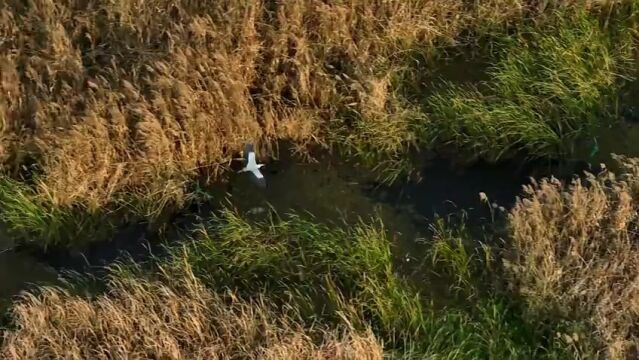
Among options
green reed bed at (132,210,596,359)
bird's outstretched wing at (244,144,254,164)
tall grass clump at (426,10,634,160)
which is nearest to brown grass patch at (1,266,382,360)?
green reed bed at (132,210,596,359)

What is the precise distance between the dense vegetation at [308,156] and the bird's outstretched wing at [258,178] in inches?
10.3

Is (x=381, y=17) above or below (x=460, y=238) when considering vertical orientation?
above

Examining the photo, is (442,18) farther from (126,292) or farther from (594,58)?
(126,292)

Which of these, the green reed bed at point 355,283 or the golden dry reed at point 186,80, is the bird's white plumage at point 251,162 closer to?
the golden dry reed at point 186,80

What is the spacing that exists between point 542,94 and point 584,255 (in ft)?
5.89

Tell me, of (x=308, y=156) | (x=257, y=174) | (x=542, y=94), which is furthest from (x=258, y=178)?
(x=542, y=94)

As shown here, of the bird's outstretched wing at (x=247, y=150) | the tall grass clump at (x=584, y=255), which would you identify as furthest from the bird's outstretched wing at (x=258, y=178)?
the tall grass clump at (x=584, y=255)

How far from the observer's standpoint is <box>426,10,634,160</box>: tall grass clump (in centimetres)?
657

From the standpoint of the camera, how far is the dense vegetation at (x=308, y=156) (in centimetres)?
523

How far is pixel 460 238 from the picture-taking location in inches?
229

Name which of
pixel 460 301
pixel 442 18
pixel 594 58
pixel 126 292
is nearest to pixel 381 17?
pixel 442 18

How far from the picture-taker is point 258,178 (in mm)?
6496

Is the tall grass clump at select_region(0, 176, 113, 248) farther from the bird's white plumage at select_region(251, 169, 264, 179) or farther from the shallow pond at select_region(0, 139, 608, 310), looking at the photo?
the bird's white plumage at select_region(251, 169, 264, 179)

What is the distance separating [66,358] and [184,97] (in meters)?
2.22
